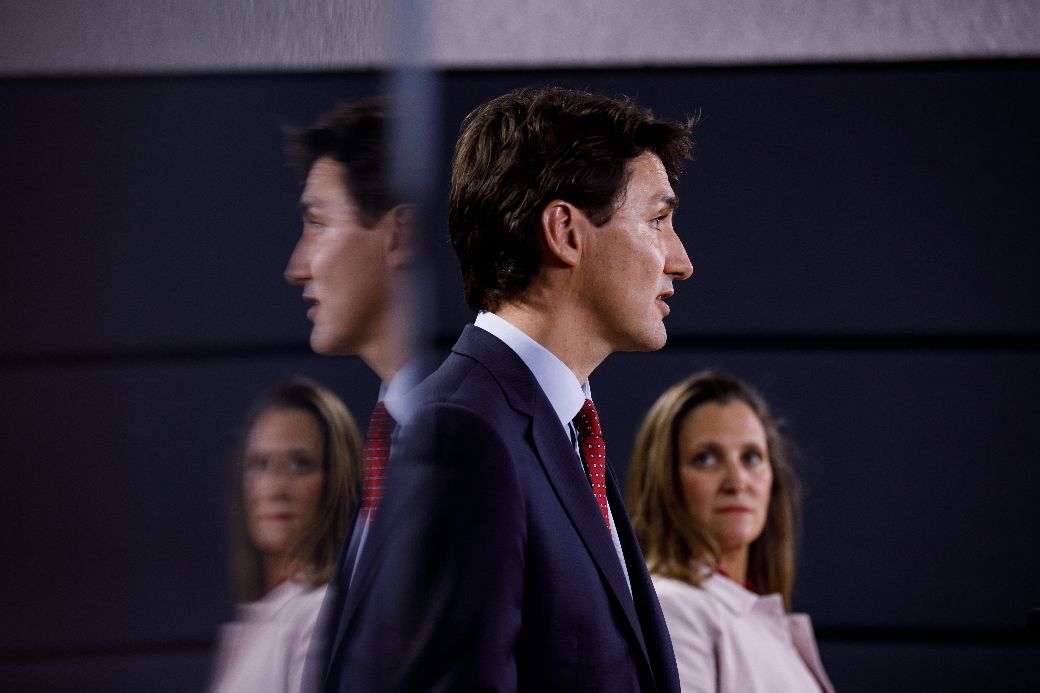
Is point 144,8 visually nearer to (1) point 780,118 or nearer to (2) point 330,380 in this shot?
(2) point 330,380

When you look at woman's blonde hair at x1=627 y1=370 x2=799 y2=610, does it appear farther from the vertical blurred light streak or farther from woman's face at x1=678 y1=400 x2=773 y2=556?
the vertical blurred light streak

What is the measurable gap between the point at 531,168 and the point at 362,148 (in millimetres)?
404

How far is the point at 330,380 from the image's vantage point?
184mm

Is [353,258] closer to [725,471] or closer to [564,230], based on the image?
[564,230]

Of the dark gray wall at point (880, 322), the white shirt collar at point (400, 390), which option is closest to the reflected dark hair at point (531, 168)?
the white shirt collar at point (400, 390)

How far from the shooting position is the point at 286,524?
172 mm

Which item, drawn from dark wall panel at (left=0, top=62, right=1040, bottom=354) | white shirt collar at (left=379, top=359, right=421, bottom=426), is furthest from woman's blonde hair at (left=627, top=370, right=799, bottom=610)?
white shirt collar at (left=379, top=359, right=421, bottom=426)

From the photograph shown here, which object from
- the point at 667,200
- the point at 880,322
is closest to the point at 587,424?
the point at 667,200

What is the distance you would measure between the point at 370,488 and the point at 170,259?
0.21 feet

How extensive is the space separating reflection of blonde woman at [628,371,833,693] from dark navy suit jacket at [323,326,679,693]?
45 centimetres

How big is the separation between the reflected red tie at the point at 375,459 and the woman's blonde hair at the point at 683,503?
869 millimetres

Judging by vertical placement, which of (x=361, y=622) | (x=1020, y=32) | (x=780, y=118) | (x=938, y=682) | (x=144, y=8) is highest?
(x=1020, y=32)

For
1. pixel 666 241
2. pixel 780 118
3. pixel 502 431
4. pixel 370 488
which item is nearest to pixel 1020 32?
pixel 780 118

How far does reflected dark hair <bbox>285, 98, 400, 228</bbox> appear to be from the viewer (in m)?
0.18
